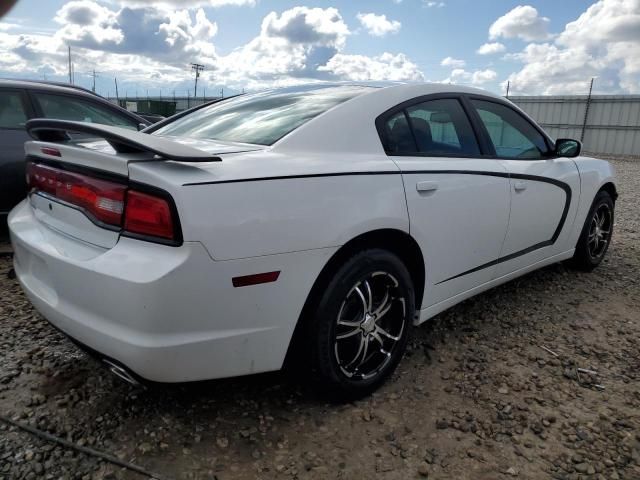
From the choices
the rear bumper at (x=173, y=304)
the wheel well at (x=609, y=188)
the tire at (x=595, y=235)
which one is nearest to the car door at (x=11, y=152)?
the rear bumper at (x=173, y=304)

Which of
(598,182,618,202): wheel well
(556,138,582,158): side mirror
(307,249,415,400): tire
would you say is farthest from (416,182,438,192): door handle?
(598,182,618,202): wheel well

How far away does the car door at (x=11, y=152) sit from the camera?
4125 millimetres

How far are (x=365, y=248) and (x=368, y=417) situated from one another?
74 centimetres

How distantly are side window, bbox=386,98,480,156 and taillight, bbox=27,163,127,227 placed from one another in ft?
4.06

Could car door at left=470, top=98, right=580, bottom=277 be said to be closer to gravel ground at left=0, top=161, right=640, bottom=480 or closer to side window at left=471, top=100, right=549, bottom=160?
side window at left=471, top=100, right=549, bottom=160

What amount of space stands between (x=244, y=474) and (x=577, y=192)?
3105 mm

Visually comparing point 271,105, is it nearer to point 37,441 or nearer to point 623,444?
point 37,441

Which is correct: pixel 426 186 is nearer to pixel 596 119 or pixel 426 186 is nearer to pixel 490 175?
pixel 490 175

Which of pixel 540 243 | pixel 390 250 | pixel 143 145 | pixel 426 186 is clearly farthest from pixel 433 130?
pixel 143 145

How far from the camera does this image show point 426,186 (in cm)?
237

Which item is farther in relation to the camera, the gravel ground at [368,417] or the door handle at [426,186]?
the door handle at [426,186]

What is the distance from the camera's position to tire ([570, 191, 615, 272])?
13.2ft

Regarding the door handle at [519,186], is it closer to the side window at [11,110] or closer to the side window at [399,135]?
the side window at [399,135]

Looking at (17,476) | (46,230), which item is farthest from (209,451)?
(46,230)
